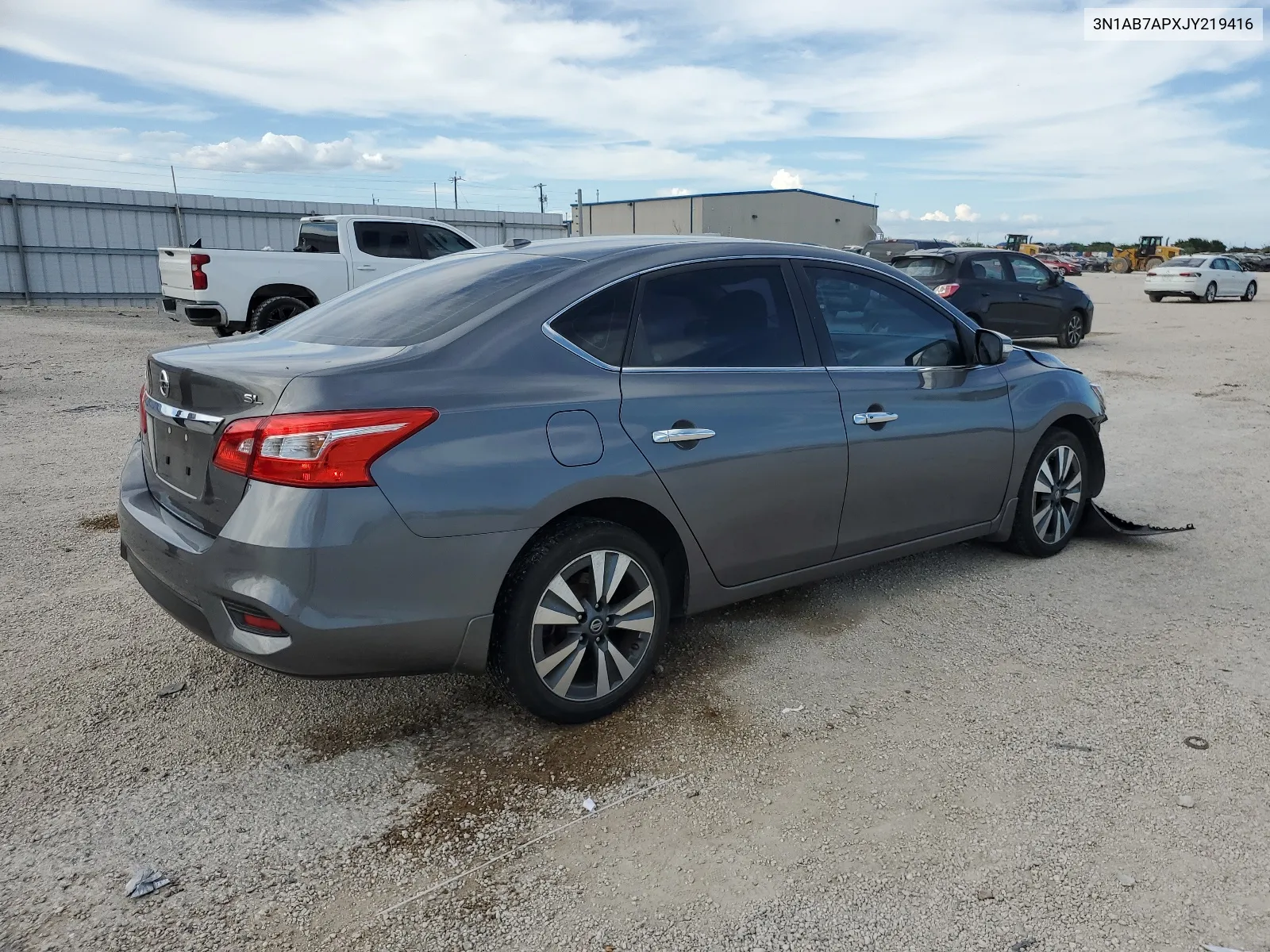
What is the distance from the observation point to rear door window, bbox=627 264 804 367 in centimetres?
346

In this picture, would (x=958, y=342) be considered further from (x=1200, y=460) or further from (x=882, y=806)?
(x=1200, y=460)

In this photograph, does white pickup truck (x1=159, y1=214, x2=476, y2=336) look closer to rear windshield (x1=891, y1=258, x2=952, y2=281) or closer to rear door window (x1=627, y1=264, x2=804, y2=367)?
rear windshield (x1=891, y1=258, x2=952, y2=281)

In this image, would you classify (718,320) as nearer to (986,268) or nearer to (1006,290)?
(986,268)

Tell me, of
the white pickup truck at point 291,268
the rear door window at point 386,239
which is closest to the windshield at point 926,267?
the white pickup truck at point 291,268

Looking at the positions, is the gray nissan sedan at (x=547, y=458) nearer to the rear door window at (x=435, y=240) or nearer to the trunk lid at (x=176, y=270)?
A: the trunk lid at (x=176, y=270)

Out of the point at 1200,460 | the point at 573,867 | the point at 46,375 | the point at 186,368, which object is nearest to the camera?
the point at 573,867

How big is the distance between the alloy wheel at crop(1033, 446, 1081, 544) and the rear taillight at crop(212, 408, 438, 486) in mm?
3533

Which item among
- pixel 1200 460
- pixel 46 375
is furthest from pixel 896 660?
pixel 46 375

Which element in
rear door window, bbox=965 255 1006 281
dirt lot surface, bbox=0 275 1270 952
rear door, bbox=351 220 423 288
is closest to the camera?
dirt lot surface, bbox=0 275 1270 952

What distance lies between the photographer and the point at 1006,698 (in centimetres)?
352

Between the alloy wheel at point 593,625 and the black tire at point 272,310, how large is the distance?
1055cm

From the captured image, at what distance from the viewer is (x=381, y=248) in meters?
13.8

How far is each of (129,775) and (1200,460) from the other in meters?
7.57

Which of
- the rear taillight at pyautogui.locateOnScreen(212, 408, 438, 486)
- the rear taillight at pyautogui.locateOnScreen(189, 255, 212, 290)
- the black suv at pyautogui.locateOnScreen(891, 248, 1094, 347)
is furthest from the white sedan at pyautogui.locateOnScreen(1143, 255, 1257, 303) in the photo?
the rear taillight at pyautogui.locateOnScreen(212, 408, 438, 486)
